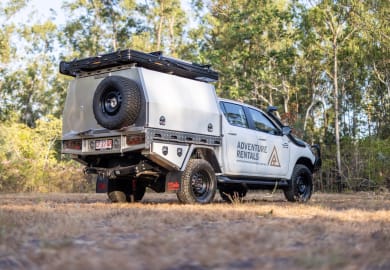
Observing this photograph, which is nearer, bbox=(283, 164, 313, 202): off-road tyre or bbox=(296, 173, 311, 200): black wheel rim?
bbox=(283, 164, 313, 202): off-road tyre

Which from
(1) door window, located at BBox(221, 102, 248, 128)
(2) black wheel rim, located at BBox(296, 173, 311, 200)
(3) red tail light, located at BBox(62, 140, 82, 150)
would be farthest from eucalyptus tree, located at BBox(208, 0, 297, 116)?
(3) red tail light, located at BBox(62, 140, 82, 150)

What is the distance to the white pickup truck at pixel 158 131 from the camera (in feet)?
27.9

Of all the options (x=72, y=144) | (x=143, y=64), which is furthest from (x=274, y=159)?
(x=72, y=144)

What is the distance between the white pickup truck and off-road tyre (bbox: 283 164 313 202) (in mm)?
655

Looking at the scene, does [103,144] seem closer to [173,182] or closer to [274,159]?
[173,182]

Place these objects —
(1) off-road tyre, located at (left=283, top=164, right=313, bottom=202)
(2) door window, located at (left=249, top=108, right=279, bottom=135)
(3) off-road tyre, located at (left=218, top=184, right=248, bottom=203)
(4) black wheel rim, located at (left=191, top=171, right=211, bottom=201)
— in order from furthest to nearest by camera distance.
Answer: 1. (1) off-road tyre, located at (left=283, top=164, right=313, bottom=202)
2. (3) off-road tyre, located at (left=218, top=184, right=248, bottom=203)
3. (2) door window, located at (left=249, top=108, right=279, bottom=135)
4. (4) black wheel rim, located at (left=191, top=171, right=211, bottom=201)

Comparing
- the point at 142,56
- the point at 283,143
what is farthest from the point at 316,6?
the point at 142,56

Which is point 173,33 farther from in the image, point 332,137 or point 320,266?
point 320,266

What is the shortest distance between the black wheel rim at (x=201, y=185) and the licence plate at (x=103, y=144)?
4.85 ft

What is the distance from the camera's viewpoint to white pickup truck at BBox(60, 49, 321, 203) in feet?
27.9

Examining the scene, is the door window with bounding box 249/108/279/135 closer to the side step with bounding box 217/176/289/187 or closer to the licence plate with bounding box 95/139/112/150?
the side step with bounding box 217/176/289/187

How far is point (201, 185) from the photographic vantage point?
9289 mm

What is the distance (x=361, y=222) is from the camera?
5.98 m

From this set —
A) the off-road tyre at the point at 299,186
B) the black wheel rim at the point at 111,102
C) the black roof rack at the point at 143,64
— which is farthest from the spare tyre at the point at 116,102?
the off-road tyre at the point at 299,186
